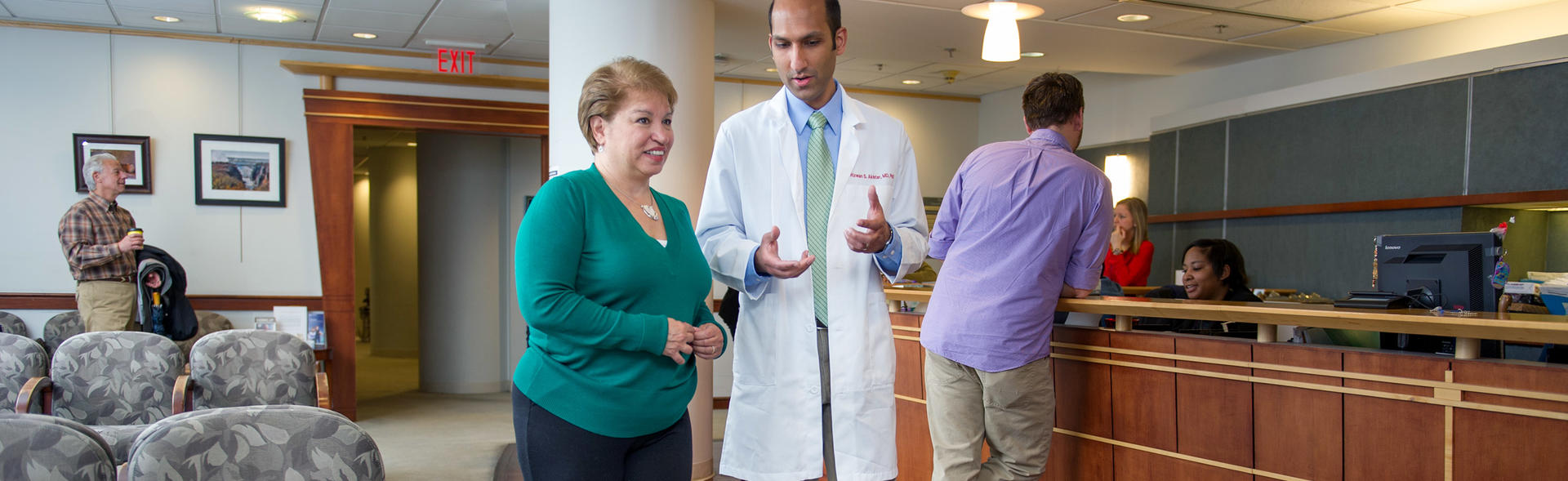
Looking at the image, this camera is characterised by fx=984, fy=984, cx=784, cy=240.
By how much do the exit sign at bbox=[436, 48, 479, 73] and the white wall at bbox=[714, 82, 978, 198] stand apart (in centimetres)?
287

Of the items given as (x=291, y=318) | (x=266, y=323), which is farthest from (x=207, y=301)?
(x=291, y=318)

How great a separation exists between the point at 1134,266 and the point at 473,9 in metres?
4.53

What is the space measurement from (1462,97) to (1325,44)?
1321 millimetres

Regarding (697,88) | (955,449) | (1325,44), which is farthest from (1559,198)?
(697,88)

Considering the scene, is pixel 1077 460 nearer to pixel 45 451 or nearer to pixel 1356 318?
pixel 1356 318

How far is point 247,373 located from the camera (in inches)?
159

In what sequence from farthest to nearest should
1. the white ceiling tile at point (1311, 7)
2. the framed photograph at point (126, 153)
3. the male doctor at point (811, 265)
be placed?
the framed photograph at point (126, 153) < the white ceiling tile at point (1311, 7) < the male doctor at point (811, 265)

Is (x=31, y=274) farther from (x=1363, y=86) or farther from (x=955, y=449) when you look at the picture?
(x=1363, y=86)

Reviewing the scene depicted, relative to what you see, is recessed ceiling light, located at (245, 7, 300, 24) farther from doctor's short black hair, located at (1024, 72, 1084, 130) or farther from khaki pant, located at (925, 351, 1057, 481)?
khaki pant, located at (925, 351, 1057, 481)

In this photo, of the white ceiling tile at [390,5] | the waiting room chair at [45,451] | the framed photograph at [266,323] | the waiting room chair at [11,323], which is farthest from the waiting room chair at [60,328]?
the waiting room chair at [45,451]

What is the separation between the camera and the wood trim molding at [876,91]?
8656 mm

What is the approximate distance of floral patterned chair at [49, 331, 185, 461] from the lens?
12.7ft

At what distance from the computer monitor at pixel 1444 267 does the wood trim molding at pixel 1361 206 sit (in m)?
2.49

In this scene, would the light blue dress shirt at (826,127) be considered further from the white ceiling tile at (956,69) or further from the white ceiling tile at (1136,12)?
the white ceiling tile at (956,69)
